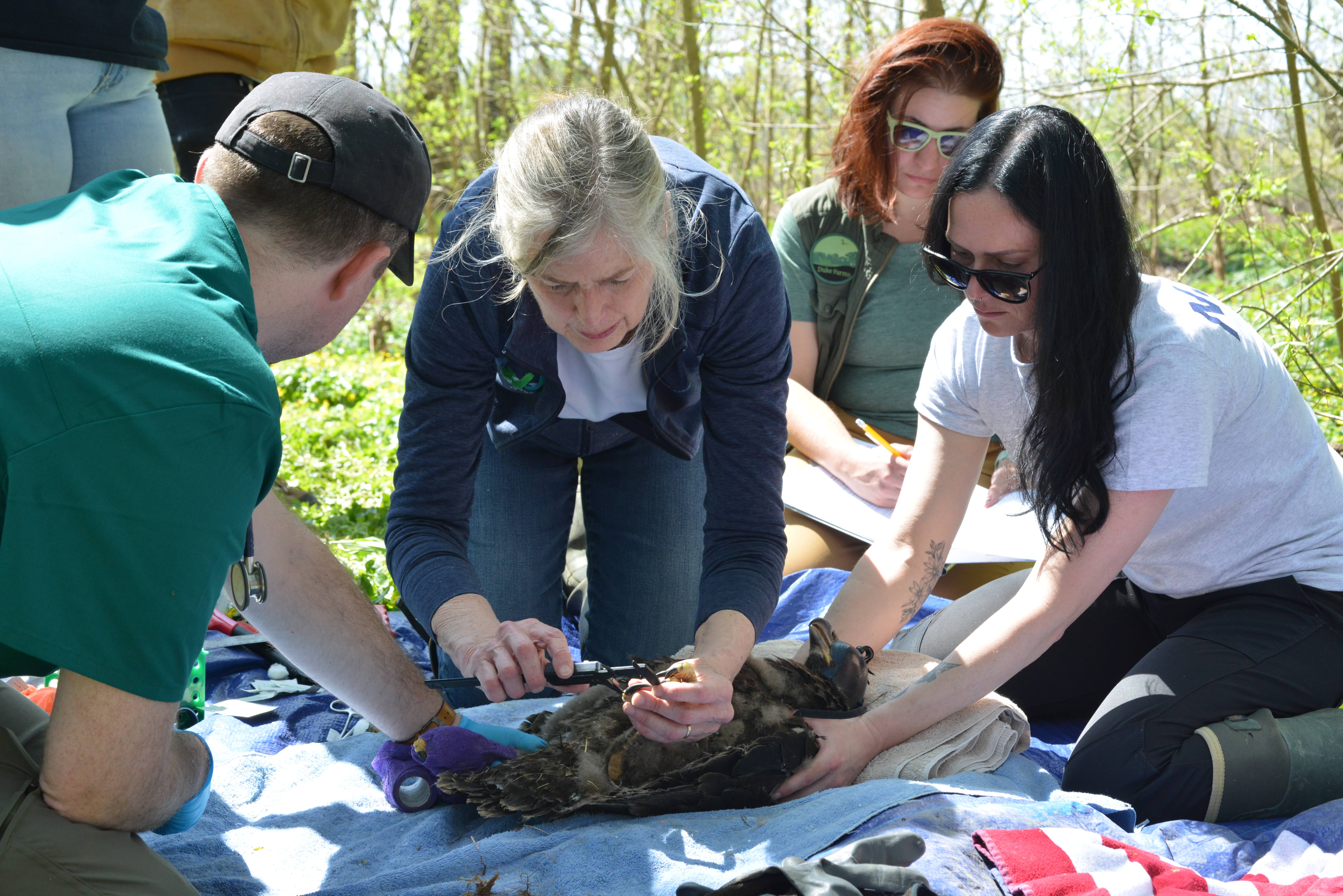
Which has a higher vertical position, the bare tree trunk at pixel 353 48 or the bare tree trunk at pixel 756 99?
the bare tree trunk at pixel 353 48

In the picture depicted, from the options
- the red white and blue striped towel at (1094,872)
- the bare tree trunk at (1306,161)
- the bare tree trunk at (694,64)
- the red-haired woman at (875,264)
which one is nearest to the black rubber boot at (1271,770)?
the red white and blue striped towel at (1094,872)

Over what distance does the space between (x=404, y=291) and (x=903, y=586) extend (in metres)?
9.16

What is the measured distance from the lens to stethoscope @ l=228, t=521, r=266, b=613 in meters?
1.65

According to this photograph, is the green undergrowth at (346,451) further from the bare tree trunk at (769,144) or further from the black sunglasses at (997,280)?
the bare tree trunk at (769,144)

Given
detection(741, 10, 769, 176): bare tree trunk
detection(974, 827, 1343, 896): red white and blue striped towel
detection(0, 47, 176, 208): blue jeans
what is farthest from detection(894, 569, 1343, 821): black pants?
detection(741, 10, 769, 176): bare tree trunk

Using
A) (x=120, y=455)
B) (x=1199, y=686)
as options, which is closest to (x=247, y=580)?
(x=120, y=455)

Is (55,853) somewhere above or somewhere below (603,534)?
above

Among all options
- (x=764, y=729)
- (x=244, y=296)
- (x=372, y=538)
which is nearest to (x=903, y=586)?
(x=764, y=729)

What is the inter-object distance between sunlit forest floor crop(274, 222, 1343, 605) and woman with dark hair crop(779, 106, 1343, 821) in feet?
2.49

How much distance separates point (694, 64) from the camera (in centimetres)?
674

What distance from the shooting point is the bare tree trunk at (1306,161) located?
400cm

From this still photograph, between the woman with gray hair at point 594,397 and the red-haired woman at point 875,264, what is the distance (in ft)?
2.27

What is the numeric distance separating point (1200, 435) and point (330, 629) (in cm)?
184

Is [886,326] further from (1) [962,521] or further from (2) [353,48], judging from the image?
(2) [353,48]
